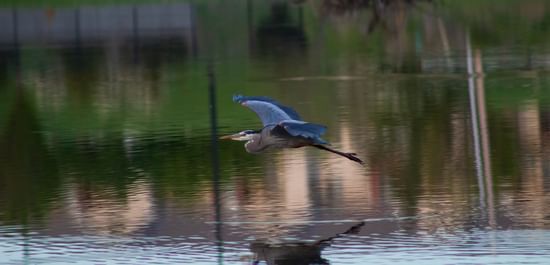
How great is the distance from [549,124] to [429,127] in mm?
1370

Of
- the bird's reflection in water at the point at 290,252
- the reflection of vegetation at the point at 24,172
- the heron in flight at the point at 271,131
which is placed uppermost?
the heron in flight at the point at 271,131

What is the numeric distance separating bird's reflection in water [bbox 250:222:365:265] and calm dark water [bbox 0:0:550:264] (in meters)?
0.02

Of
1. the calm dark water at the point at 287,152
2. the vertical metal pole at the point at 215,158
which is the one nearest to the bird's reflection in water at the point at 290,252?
the calm dark water at the point at 287,152

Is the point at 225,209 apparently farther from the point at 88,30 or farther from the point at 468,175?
the point at 88,30

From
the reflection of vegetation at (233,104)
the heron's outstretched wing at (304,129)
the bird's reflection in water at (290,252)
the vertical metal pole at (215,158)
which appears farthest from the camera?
the reflection of vegetation at (233,104)

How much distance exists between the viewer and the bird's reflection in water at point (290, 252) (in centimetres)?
1153

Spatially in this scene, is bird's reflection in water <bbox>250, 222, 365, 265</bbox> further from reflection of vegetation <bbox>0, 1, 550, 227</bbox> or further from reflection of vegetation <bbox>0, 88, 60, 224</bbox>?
reflection of vegetation <bbox>0, 88, 60, 224</bbox>

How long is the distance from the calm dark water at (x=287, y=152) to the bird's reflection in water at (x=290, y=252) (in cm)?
2

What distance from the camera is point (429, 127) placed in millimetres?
18406

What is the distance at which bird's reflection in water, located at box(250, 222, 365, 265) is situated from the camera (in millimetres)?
11531

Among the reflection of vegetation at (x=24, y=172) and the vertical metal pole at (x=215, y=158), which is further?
the reflection of vegetation at (x=24, y=172)

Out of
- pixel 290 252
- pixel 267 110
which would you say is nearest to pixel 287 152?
pixel 267 110

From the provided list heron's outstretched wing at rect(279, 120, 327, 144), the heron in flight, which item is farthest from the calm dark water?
heron's outstretched wing at rect(279, 120, 327, 144)

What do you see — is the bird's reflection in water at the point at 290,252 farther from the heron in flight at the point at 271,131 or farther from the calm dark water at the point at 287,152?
the heron in flight at the point at 271,131
